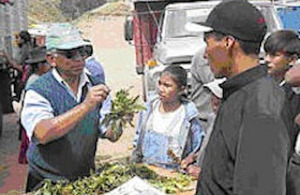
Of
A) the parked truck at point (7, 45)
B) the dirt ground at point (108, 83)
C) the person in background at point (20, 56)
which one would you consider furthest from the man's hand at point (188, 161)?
the person in background at point (20, 56)

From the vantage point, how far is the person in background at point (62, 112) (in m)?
3.95

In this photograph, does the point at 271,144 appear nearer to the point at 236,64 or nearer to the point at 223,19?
the point at 236,64

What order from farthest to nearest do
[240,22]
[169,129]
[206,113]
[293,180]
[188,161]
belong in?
[206,113], [169,129], [188,161], [293,180], [240,22]

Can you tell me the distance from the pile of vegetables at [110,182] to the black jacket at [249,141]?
138cm

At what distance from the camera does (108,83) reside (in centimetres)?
1777

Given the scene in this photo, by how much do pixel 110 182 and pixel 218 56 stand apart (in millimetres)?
1700

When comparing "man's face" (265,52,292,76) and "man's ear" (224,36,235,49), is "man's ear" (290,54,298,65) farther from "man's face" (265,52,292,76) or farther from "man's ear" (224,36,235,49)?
"man's ear" (224,36,235,49)

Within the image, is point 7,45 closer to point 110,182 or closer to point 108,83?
point 108,83

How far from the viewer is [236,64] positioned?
271 centimetres

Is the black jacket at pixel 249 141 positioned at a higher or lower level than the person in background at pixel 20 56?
higher

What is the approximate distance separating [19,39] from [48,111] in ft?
27.0

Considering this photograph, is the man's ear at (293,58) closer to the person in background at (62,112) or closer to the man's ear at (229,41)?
the person in background at (62,112)

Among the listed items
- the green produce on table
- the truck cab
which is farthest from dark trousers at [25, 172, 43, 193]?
the truck cab

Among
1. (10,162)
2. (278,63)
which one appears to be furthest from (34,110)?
(10,162)
